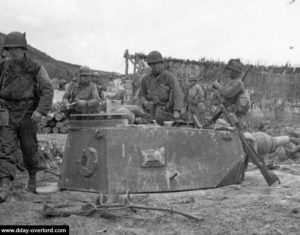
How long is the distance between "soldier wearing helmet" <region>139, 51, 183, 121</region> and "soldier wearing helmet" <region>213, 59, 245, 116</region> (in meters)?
0.65

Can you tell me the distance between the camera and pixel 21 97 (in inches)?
258

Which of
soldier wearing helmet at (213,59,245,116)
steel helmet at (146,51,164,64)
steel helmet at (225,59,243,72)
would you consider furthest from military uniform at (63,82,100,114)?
steel helmet at (225,59,243,72)

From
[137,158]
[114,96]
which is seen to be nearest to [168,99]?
[137,158]

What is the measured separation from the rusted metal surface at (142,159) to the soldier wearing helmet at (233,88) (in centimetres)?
170

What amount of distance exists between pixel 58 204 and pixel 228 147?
250 centimetres

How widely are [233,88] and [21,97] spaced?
3.38m

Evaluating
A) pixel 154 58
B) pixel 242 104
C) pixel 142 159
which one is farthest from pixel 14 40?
pixel 242 104

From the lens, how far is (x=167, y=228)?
4.69 metres

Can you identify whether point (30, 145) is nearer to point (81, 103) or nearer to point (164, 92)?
point (164, 92)

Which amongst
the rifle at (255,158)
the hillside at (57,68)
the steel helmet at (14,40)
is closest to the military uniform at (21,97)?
the steel helmet at (14,40)

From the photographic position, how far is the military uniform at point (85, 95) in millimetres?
9727

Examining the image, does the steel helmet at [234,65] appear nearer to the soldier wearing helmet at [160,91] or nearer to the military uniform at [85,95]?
the soldier wearing helmet at [160,91]

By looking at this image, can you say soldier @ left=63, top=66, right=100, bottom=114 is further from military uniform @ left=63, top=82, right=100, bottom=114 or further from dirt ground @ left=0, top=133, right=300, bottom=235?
dirt ground @ left=0, top=133, right=300, bottom=235

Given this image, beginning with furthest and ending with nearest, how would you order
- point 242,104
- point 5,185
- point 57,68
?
point 57,68, point 242,104, point 5,185
